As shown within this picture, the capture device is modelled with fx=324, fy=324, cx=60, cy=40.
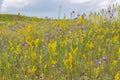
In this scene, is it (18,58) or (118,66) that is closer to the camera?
(118,66)

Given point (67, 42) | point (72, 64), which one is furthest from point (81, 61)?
point (67, 42)

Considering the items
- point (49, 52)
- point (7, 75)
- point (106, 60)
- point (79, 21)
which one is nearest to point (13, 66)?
point (7, 75)

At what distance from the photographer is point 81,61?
534cm

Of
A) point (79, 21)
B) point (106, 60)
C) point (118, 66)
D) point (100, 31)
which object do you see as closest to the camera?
point (118, 66)

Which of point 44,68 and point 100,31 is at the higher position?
point 100,31

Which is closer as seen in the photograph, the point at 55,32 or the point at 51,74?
the point at 51,74

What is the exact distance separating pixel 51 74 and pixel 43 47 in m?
1.26

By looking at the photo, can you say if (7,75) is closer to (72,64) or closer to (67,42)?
(72,64)

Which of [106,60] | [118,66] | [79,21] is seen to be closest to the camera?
[118,66]

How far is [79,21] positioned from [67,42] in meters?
1.66

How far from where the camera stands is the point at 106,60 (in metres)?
5.42

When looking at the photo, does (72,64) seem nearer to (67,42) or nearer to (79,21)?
(67,42)

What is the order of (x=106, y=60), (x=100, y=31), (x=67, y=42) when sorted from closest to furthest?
(x=106, y=60), (x=67, y=42), (x=100, y=31)

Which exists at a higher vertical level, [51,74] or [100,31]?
[100,31]
